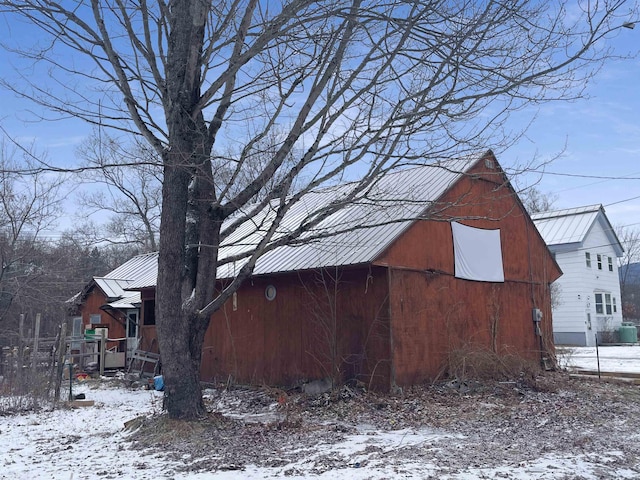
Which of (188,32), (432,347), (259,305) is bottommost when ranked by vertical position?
(432,347)

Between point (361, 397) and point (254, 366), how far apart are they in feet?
13.5

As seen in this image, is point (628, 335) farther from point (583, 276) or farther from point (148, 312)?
point (148, 312)

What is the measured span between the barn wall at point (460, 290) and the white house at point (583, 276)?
41.7 ft

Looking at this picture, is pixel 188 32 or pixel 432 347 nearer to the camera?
pixel 188 32

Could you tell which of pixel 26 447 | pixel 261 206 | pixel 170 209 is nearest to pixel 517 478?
pixel 261 206

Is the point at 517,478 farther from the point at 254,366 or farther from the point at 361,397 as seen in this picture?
the point at 254,366

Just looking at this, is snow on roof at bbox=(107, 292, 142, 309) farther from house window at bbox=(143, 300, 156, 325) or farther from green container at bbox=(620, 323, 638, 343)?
green container at bbox=(620, 323, 638, 343)

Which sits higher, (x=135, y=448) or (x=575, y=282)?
(x=575, y=282)

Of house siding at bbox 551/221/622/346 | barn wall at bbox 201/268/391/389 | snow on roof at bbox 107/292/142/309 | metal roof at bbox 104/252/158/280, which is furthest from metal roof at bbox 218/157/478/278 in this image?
house siding at bbox 551/221/622/346

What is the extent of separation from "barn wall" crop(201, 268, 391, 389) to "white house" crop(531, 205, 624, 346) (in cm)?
2035

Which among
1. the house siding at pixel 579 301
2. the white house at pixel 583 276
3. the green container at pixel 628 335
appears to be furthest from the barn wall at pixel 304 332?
the green container at pixel 628 335

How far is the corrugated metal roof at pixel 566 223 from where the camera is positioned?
3088 centimetres

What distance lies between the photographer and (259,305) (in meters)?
15.5

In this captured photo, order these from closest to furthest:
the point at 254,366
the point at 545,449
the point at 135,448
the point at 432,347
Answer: the point at 545,449 → the point at 135,448 → the point at 432,347 → the point at 254,366
